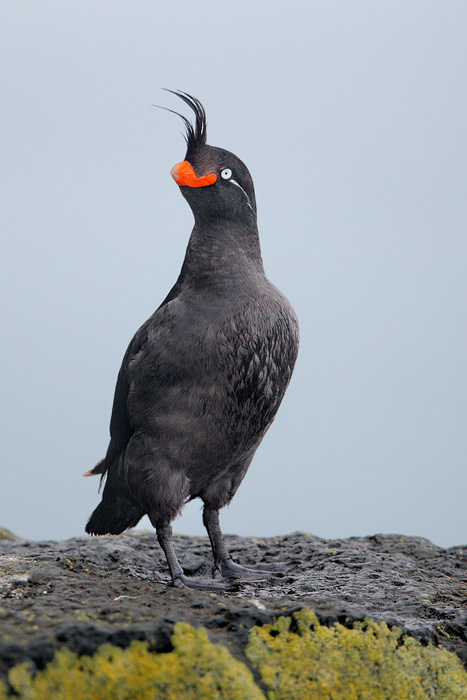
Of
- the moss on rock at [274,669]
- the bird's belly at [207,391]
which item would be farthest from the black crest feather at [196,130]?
the moss on rock at [274,669]

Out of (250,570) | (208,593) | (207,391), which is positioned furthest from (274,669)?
(250,570)

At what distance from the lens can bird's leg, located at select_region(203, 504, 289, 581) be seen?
12.7 feet

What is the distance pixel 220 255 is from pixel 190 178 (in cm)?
43

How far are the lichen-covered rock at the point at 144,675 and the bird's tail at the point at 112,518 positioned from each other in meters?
2.02

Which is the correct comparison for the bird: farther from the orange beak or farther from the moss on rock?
the moss on rock

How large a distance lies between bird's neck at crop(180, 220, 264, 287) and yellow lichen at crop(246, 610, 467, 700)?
1.81 meters

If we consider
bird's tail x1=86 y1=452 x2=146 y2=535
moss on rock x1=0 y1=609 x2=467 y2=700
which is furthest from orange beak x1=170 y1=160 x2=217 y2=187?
moss on rock x1=0 y1=609 x2=467 y2=700

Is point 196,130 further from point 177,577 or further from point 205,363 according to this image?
point 177,577

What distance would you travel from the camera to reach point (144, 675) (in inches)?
77.1

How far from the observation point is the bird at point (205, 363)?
11.2ft

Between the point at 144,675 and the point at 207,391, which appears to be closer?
the point at 144,675

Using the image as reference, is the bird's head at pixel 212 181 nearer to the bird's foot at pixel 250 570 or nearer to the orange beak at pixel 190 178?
the orange beak at pixel 190 178

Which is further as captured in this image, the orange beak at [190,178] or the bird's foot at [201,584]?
the orange beak at [190,178]

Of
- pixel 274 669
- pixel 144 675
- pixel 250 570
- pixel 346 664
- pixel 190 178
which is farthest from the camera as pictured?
pixel 250 570
